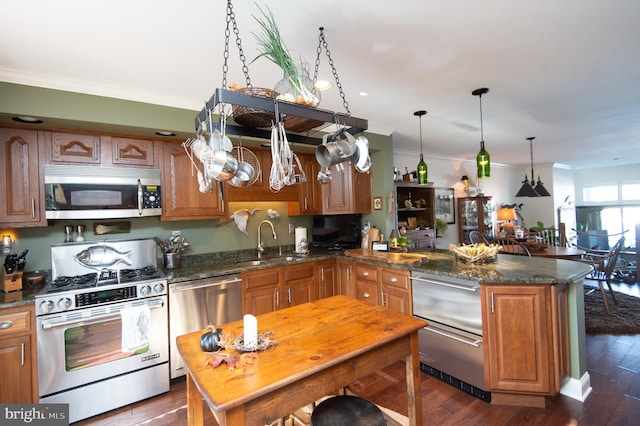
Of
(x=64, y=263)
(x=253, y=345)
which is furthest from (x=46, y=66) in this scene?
(x=253, y=345)

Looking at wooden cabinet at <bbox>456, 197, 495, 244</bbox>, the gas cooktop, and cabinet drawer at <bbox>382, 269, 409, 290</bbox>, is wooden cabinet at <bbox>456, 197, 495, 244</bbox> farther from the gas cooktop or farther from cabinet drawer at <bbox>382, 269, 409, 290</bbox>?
the gas cooktop

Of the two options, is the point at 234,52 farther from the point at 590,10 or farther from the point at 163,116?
the point at 590,10

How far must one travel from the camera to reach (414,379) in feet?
5.05

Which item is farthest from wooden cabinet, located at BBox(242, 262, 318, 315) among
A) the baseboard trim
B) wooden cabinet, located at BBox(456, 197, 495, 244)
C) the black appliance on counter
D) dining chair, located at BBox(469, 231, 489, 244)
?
wooden cabinet, located at BBox(456, 197, 495, 244)

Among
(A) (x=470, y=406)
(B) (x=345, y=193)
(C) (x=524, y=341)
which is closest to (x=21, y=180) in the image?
(B) (x=345, y=193)

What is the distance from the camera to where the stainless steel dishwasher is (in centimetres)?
251

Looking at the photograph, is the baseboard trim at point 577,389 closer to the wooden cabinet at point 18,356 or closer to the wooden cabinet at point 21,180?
the wooden cabinet at point 18,356

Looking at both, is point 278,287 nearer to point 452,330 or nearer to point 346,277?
point 346,277

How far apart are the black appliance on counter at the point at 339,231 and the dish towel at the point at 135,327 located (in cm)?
226

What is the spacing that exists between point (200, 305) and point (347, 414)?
1.80 m

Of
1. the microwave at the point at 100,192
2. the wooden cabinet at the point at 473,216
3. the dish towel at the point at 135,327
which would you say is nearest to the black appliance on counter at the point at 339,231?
the microwave at the point at 100,192

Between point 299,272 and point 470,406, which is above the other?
point 299,272

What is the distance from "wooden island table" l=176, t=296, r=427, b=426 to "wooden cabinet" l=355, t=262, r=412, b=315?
1057mm

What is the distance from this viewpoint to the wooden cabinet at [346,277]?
3326 millimetres
